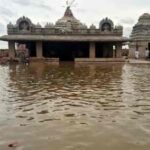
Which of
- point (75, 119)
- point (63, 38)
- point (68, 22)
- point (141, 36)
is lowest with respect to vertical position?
point (75, 119)

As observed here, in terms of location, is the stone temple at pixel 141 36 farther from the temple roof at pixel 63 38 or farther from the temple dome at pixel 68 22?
the temple roof at pixel 63 38

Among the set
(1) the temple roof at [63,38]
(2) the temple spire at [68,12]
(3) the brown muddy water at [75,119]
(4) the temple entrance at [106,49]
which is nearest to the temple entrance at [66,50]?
(4) the temple entrance at [106,49]

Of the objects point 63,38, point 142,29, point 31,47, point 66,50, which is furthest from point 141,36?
point 31,47

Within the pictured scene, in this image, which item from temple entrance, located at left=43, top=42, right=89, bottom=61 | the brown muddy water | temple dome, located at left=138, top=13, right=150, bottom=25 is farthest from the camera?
temple dome, located at left=138, top=13, right=150, bottom=25

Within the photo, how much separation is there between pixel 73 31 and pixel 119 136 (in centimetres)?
3042

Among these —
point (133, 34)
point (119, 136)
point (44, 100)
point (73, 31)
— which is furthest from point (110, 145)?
point (133, 34)

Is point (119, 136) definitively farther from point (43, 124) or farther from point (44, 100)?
point (44, 100)

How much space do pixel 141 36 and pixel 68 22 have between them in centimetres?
1163

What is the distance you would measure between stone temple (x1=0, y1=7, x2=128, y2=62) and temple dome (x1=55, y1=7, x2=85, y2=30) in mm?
141

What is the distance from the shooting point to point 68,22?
137ft

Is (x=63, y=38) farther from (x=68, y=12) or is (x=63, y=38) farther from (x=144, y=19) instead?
(x=144, y=19)

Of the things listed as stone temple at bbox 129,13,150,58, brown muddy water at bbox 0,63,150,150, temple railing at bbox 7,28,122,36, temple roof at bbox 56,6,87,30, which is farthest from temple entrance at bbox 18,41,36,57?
brown muddy water at bbox 0,63,150,150

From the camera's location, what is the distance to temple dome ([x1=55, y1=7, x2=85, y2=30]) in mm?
40344

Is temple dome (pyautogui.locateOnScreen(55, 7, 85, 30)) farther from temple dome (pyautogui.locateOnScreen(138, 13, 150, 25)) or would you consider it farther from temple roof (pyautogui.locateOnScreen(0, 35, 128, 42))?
temple dome (pyautogui.locateOnScreen(138, 13, 150, 25))
